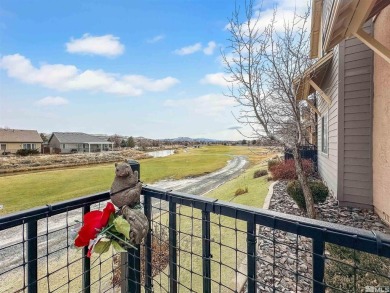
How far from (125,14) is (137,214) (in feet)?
32.2

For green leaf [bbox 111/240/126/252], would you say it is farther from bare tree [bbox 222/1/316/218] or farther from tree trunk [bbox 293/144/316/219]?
bare tree [bbox 222/1/316/218]

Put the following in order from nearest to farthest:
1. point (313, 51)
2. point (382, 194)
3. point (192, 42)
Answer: point (382, 194)
point (313, 51)
point (192, 42)

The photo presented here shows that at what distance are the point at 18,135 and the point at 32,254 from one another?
42.9m

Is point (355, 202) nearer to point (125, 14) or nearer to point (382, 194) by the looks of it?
point (382, 194)

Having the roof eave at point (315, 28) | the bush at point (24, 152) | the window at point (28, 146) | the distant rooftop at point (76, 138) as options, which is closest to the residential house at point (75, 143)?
the distant rooftop at point (76, 138)

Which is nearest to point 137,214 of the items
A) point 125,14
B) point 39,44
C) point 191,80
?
point 125,14

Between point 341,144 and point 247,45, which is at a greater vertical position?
point 247,45

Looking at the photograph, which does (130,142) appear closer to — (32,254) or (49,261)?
(49,261)

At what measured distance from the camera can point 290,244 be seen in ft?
7.48

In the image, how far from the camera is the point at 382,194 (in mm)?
4324

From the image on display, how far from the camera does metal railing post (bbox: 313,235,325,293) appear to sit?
0.93m

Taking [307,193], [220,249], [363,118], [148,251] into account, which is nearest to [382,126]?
[363,118]

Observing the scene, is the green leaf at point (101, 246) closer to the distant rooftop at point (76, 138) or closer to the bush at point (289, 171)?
the bush at point (289, 171)

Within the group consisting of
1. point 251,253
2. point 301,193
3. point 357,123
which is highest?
point 357,123
